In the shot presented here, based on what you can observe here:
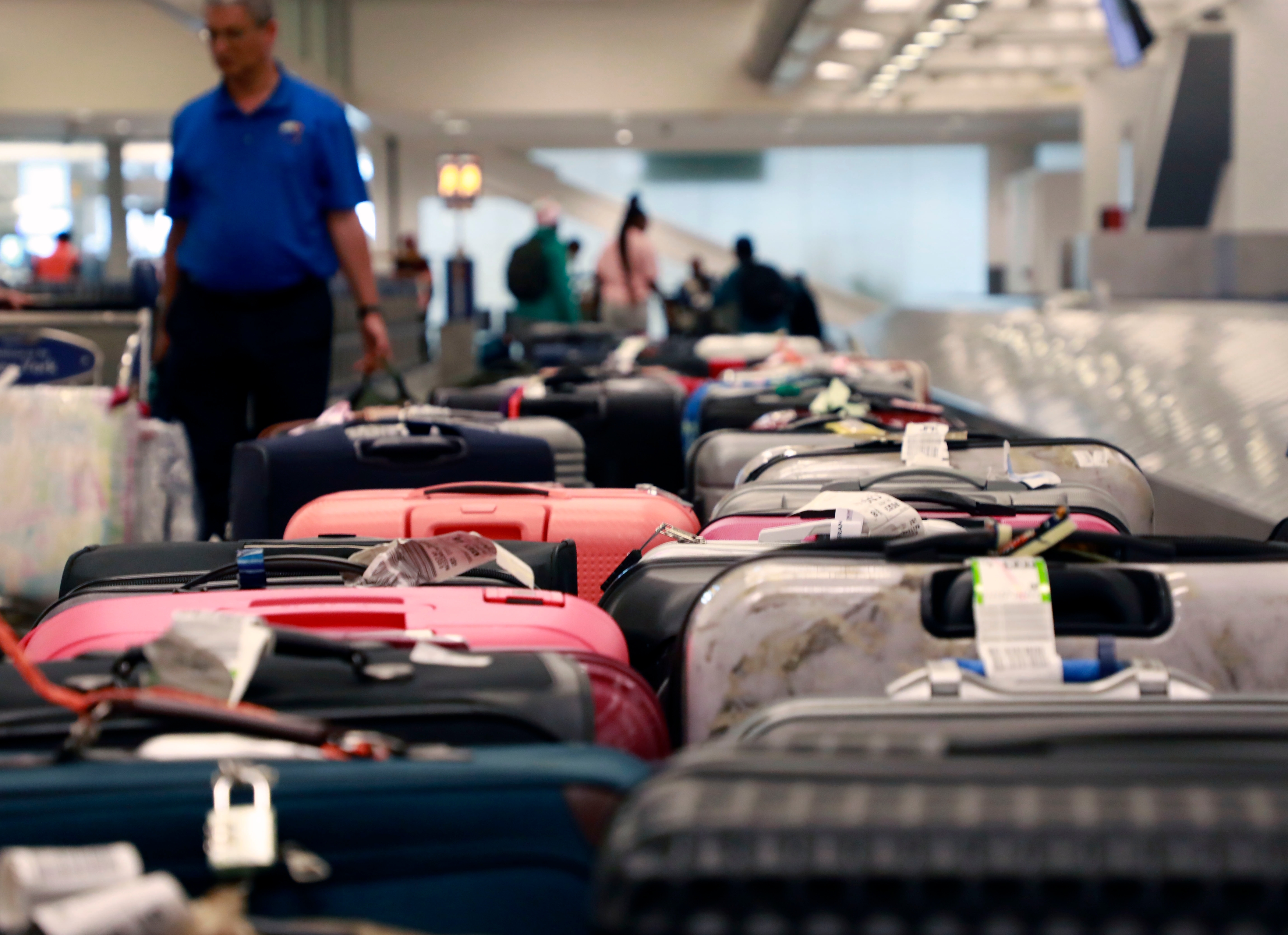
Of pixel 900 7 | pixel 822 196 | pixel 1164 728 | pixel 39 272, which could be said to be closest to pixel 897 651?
pixel 1164 728

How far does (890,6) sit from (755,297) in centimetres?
872

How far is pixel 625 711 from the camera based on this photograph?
1.16 metres

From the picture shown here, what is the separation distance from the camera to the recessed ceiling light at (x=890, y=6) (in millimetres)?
16406

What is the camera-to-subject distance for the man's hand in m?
3.60

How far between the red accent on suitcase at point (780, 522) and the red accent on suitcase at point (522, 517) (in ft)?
0.58

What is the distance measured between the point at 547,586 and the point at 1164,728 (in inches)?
36.6

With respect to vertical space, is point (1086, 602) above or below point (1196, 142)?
below

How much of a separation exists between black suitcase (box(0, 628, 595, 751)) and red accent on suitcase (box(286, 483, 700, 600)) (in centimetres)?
86

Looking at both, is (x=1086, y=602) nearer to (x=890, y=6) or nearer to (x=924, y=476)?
(x=924, y=476)

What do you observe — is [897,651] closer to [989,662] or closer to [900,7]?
[989,662]

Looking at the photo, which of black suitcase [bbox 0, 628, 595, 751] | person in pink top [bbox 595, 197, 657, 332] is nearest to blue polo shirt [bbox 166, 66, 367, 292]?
black suitcase [bbox 0, 628, 595, 751]

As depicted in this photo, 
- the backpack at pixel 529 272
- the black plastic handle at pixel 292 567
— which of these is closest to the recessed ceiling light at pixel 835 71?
the backpack at pixel 529 272

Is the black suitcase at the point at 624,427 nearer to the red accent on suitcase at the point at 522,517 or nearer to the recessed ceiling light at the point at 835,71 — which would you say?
the red accent on suitcase at the point at 522,517

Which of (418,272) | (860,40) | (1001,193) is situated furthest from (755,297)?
(1001,193)
